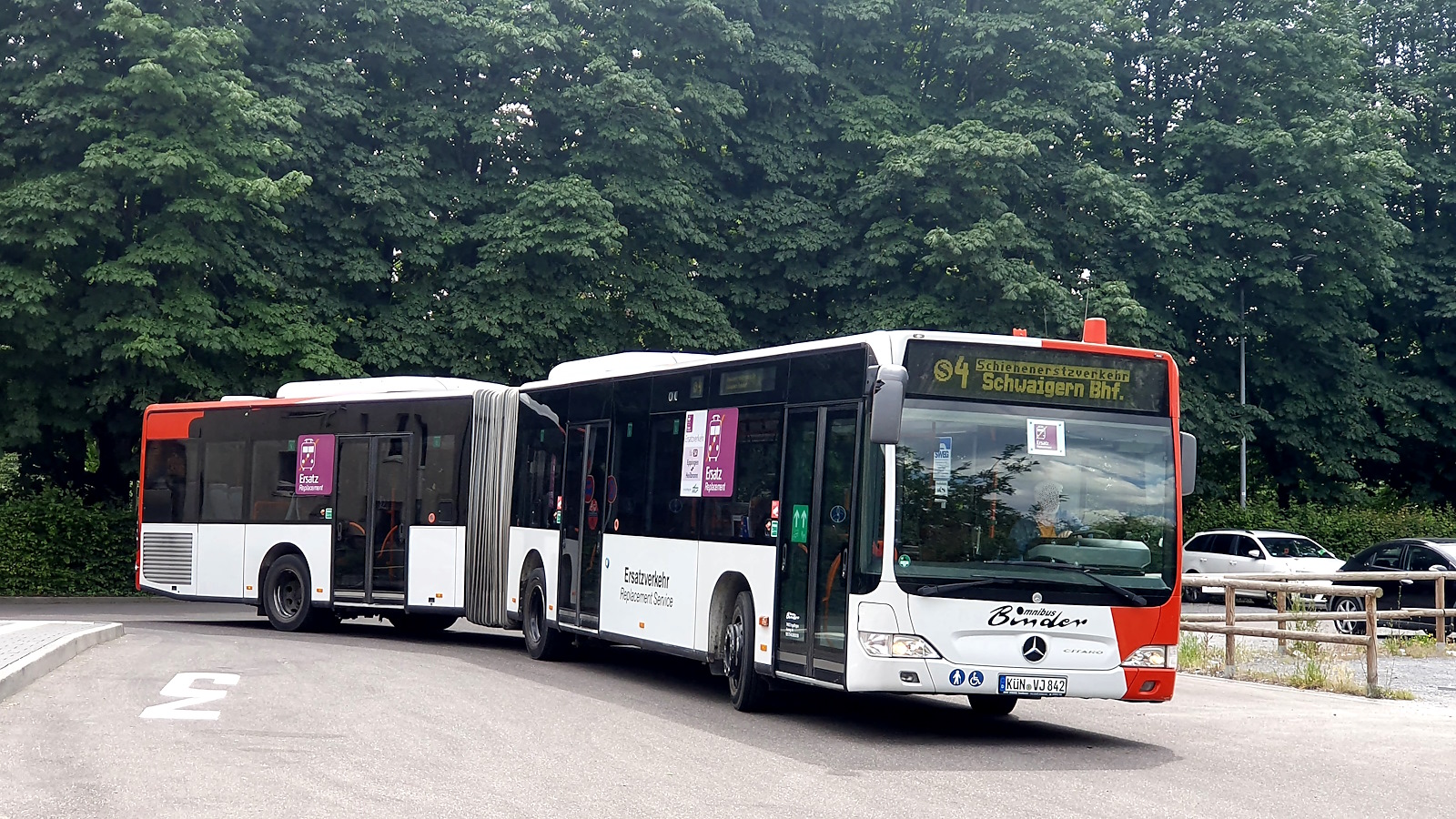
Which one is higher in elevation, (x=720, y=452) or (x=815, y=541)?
(x=720, y=452)

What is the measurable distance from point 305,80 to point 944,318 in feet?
45.4

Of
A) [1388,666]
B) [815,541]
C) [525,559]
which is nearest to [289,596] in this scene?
[525,559]

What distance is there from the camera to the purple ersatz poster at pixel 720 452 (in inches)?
580

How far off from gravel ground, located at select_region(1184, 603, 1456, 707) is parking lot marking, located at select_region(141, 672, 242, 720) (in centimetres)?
1126

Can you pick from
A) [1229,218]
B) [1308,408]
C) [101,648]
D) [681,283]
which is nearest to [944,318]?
[681,283]

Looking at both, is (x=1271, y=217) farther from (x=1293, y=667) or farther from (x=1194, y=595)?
(x=1293, y=667)

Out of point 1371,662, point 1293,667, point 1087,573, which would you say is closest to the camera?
point 1087,573

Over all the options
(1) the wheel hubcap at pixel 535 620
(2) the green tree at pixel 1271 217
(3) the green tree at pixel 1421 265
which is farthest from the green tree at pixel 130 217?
(3) the green tree at pixel 1421 265

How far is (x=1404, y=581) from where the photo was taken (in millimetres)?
24484

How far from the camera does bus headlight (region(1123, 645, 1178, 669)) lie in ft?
40.2

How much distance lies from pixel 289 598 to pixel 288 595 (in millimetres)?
42

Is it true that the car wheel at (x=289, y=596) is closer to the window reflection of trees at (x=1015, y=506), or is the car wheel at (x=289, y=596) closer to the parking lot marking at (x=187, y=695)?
the parking lot marking at (x=187, y=695)

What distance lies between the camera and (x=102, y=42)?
105ft

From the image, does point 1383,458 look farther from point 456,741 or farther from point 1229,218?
point 456,741
